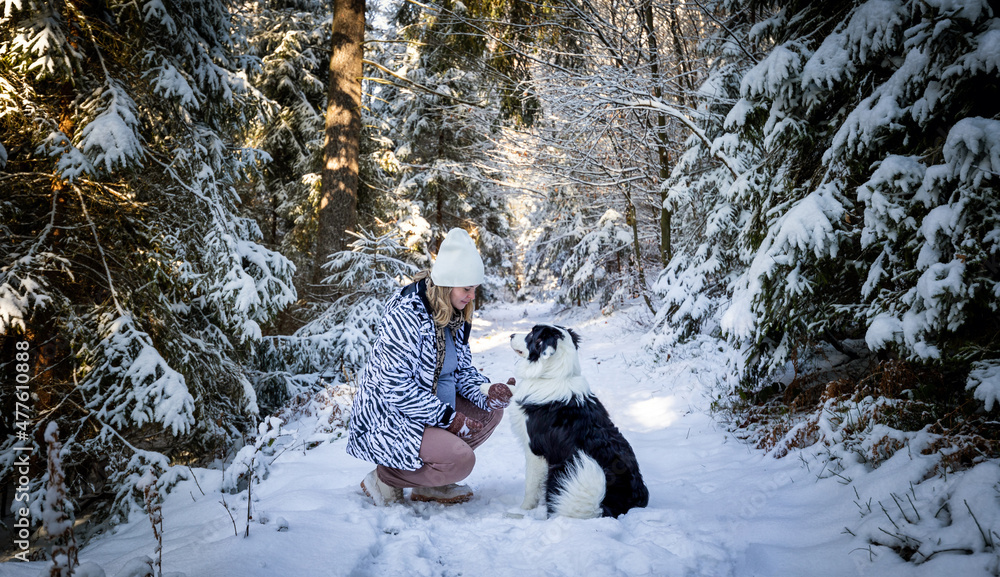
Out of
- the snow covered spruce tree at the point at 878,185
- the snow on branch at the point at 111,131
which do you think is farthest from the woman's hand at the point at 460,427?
the snow on branch at the point at 111,131

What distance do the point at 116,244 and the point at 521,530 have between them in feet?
14.8

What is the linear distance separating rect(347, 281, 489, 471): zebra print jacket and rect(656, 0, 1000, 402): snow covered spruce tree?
2.53 metres

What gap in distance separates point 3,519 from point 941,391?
23.5 feet

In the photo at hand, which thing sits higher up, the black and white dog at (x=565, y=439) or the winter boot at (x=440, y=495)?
the black and white dog at (x=565, y=439)

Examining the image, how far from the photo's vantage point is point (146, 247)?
171 inches

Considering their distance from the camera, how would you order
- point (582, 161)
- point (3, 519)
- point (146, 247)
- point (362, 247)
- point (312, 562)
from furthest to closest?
point (582, 161), point (362, 247), point (146, 247), point (3, 519), point (312, 562)

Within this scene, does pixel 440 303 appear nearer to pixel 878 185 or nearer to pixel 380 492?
pixel 380 492

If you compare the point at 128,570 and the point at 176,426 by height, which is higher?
the point at 128,570

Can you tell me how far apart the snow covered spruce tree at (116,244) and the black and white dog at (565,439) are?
2911 millimetres

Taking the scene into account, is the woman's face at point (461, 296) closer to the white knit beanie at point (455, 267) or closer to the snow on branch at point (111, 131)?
the white knit beanie at point (455, 267)

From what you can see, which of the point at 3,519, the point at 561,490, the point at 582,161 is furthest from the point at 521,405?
the point at 582,161

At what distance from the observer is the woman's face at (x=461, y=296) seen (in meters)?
2.93

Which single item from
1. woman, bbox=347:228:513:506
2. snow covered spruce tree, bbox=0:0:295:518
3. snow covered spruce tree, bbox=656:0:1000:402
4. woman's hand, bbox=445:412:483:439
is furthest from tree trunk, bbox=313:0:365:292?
snow covered spruce tree, bbox=656:0:1000:402

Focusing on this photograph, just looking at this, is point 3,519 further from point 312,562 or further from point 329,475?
point 312,562
